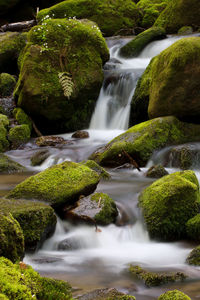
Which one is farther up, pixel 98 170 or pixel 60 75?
pixel 60 75

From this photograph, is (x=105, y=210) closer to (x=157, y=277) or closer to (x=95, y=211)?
(x=95, y=211)

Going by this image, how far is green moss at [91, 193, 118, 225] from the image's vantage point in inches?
203

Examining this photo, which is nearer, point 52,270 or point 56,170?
point 52,270

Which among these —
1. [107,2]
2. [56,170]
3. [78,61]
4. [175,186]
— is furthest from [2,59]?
[175,186]

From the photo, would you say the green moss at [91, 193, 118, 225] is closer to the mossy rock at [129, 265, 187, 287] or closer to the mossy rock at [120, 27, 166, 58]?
the mossy rock at [129, 265, 187, 287]

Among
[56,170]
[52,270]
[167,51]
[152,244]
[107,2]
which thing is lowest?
[152,244]

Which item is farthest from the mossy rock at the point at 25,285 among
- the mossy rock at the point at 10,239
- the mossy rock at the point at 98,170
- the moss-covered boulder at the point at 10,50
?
the moss-covered boulder at the point at 10,50

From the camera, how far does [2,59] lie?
49.2ft

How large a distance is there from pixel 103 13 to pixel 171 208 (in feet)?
50.6

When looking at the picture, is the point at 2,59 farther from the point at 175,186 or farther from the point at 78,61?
the point at 175,186

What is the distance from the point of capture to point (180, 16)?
1705 cm

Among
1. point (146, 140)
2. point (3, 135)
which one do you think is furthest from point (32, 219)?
point (3, 135)

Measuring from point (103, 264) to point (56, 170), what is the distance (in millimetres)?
1745

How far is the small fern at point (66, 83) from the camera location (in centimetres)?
1134
